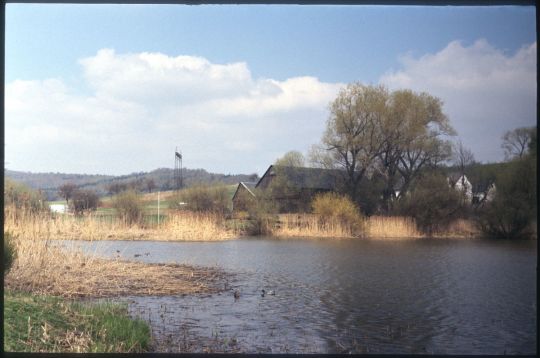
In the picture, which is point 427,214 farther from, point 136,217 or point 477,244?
point 136,217

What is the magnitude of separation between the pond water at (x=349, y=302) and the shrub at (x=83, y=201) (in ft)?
3.47

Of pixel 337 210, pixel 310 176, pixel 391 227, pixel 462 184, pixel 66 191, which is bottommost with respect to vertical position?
pixel 391 227

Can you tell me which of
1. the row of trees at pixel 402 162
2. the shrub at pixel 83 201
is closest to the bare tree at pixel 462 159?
the row of trees at pixel 402 162

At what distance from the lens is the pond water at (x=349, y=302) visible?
5.59 metres

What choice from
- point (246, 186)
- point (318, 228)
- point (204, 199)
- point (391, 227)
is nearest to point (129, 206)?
point (204, 199)

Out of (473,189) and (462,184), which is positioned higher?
(462,184)

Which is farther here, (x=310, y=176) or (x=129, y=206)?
(x=310, y=176)

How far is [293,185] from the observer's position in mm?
16688

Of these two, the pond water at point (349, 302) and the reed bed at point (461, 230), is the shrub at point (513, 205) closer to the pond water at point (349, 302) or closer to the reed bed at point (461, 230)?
the reed bed at point (461, 230)

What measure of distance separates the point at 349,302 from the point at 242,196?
33.4 ft

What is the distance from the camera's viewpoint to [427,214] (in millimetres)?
16516

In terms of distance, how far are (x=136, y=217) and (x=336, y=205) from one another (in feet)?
17.3

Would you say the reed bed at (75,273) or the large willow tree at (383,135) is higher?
the large willow tree at (383,135)

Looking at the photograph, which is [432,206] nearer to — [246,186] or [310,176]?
[310,176]
